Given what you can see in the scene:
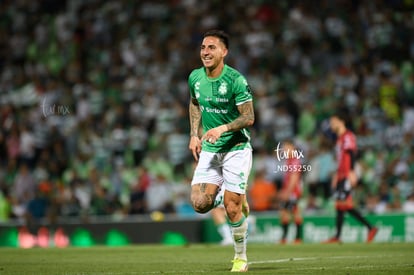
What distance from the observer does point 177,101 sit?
84.8 ft

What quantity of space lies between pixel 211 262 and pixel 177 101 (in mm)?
13163

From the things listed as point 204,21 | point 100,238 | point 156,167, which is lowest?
point 100,238

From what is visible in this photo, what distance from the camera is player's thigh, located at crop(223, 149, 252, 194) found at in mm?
11094

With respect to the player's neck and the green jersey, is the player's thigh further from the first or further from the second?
the player's neck

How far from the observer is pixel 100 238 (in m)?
23.5

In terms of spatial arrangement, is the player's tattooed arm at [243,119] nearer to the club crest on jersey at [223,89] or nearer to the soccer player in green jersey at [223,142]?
the soccer player in green jersey at [223,142]

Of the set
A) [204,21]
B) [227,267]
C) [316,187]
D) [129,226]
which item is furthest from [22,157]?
[227,267]

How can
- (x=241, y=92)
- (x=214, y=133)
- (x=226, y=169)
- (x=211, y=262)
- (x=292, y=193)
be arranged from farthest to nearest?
(x=292, y=193) < (x=211, y=262) < (x=226, y=169) < (x=241, y=92) < (x=214, y=133)

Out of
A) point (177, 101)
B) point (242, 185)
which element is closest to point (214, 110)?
point (242, 185)

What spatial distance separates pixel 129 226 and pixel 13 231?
3005 millimetres

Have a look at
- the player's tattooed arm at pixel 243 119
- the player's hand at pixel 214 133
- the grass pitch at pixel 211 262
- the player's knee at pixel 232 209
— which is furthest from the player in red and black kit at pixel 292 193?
the player's hand at pixel 214 133

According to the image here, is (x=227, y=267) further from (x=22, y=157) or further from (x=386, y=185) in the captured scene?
(x=22, y=157)

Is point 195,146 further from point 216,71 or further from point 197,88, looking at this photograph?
point 216,71

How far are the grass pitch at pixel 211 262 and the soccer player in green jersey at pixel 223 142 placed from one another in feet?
2.39
